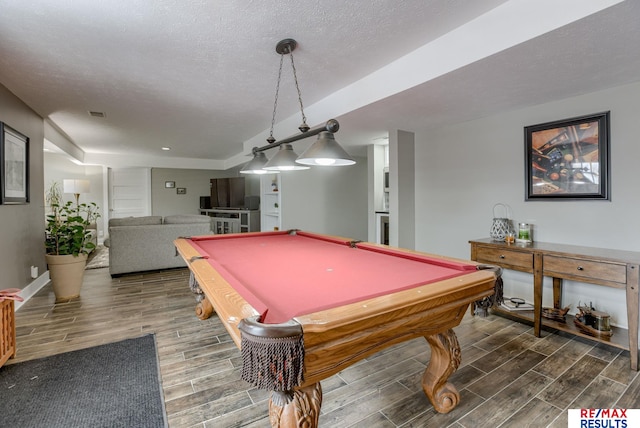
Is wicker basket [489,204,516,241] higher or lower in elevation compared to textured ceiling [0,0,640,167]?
lower

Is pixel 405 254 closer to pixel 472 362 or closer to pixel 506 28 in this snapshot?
pixel 472 362

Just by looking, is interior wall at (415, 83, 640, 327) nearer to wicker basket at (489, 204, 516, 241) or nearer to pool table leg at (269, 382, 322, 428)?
wicker basket at (489, 204, 516, 241)

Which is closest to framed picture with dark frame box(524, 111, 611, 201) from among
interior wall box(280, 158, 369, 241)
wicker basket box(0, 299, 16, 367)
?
interior wall box(280, 158, 369, 241)

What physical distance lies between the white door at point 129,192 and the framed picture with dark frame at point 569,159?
8.65m

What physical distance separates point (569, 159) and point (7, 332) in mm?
4611

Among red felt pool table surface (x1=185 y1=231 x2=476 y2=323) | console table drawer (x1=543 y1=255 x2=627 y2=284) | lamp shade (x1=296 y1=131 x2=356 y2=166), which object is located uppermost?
lamp shade (x1=296 y1=131 x2=356 y2=166)

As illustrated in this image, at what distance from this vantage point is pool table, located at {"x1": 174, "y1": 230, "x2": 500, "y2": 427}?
89cm

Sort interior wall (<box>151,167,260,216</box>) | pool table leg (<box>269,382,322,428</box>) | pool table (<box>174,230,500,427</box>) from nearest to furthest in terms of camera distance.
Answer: pool table (<box>174,230,500,427</box>) → pool table leg (<box>269,382,322,428</box>) → interior wall (<box>151,167,260,216</box>)

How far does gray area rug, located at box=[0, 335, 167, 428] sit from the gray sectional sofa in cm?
234

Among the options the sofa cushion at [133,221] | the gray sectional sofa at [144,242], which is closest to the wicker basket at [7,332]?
the gray sectional sofa at [144,242]

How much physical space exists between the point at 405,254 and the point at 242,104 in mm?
2665

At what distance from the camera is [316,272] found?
164 centimetres

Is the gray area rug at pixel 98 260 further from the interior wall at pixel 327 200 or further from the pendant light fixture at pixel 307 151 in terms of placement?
the pendant light fixture at pixel 307 151

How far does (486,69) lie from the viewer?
2070 mm
